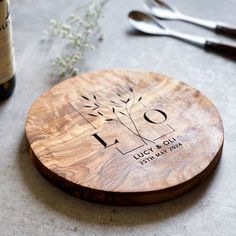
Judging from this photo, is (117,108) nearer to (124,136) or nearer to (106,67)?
(124,136)

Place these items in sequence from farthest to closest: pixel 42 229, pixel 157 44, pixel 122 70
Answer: pixel 157 44 < pixel 122 70 < pixel 42 229

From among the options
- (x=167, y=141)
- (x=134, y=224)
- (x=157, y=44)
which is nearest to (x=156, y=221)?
(x=134, y=224)

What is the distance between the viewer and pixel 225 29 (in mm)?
997

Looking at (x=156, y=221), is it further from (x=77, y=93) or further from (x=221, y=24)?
(x=221, y=24)

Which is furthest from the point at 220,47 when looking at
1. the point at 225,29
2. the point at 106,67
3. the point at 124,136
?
the point at 124,136

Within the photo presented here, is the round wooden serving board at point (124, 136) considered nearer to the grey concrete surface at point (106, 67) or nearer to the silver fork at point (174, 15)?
the grey concrete surface at point (106, 67)

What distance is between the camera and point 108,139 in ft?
2.27

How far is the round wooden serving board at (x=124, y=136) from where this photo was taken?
0.62 meters

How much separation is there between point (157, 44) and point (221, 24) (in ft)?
0.50

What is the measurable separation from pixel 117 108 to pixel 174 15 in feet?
1.30

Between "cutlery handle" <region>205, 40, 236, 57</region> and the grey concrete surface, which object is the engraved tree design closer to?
the grey concrete surface

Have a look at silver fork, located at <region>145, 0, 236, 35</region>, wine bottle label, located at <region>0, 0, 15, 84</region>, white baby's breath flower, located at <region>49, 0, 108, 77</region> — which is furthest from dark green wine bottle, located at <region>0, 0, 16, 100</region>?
silver fork, located at <region>145, 0, 236, 35</region>

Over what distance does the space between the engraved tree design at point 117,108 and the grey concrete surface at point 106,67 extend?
0.41ft

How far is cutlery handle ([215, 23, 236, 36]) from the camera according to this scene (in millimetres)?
991
